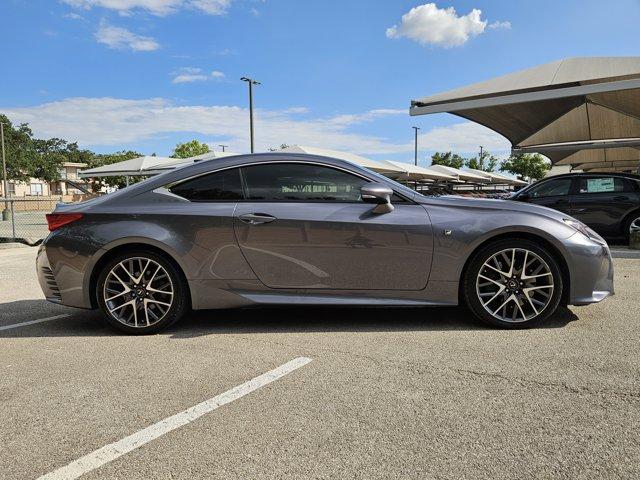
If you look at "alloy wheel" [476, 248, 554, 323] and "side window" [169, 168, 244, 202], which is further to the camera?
"side window" [169, 168, 244, 202]

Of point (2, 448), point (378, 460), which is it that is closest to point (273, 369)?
point (378, 460)

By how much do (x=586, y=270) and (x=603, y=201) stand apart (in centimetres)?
623

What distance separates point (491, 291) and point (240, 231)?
2028mm

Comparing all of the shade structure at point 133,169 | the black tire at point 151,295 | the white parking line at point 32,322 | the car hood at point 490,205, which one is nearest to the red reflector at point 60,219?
the black tire at point 151,295

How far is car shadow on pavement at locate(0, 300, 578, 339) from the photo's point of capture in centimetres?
419

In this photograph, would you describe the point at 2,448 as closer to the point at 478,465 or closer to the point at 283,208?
the point at 478,465

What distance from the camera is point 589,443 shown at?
90.1 inches

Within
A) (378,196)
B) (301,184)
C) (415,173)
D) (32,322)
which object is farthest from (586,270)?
(415,173)

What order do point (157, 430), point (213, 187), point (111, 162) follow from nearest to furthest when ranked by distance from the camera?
point (157, 430), point (213, 187), point (111, 162)

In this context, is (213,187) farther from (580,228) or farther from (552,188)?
(552,188)

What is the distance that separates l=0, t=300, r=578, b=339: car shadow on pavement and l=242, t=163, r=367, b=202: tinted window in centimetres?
105

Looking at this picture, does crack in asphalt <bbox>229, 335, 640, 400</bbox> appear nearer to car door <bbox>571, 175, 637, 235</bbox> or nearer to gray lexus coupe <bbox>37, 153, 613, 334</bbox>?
gray lexus coupe <bbox>37, 153, 613, 334</bbox>

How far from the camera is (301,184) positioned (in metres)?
4.16

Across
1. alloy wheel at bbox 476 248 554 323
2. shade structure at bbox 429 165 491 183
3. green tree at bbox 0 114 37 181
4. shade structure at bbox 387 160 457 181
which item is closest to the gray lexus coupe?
alloy wheel at bbox 476 248 554 323
